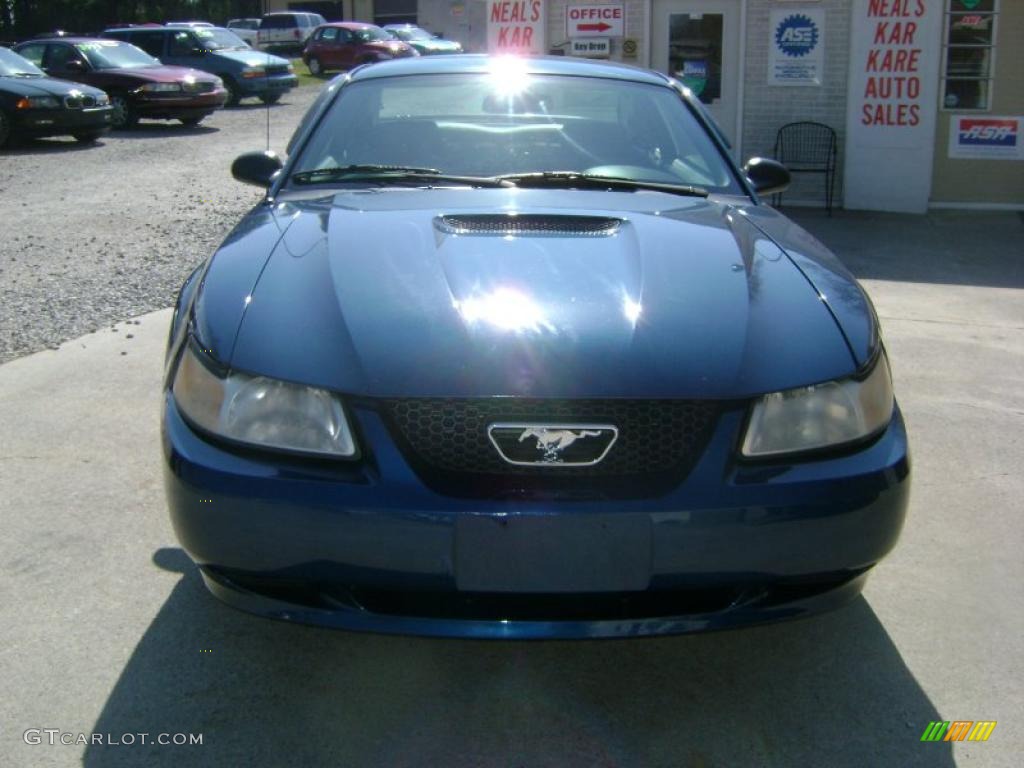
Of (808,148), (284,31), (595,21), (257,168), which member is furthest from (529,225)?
(284,31)

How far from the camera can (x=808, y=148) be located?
460 inches

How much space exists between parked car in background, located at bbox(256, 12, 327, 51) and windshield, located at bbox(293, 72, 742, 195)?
38.5 metres

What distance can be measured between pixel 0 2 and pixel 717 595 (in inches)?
1923

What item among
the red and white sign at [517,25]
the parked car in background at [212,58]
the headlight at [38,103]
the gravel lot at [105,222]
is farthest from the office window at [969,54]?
the parked car in background at [212,58]

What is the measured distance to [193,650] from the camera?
3178 mm

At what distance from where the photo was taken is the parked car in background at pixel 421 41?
3588cm

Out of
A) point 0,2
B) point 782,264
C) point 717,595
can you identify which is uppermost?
point 0,2

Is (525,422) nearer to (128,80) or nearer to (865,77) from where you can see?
(865,77)

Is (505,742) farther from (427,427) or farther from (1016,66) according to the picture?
(1016,66)

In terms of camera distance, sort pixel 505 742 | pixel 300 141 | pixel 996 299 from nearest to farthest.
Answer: pixel 505 742 → pixel 300 141 → pixel 996 299

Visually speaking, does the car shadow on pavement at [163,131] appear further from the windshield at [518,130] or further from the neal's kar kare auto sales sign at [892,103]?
the windshield at [518,130]

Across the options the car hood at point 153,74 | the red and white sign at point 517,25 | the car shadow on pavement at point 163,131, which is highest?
the red and white sign at point 517,25

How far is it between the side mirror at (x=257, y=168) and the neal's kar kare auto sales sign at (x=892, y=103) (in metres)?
8.48

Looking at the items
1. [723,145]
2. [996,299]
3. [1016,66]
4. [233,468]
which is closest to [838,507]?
[233,468]
